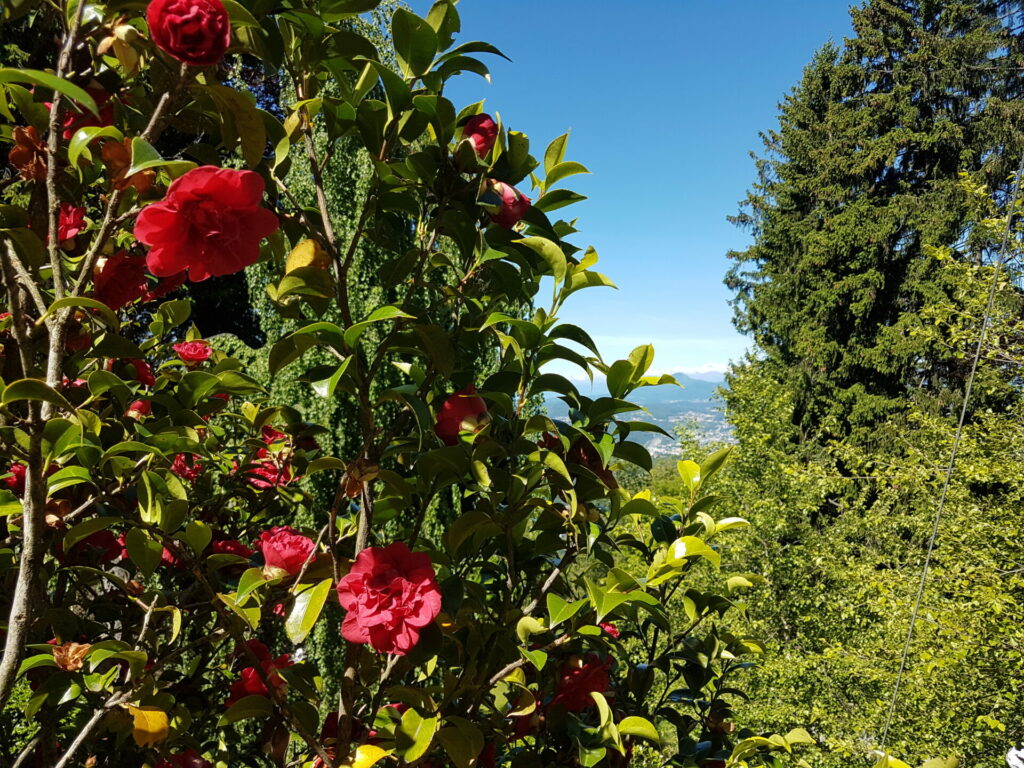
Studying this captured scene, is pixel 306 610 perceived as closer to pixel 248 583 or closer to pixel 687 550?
pixel 248 583

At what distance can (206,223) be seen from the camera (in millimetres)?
606

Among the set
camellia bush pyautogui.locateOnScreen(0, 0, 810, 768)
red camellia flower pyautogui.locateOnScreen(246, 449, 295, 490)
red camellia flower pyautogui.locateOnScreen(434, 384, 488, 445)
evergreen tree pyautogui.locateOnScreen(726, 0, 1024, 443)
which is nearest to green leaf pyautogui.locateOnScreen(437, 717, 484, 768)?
camellia bush pyautogui.locateOnScreen(0, 0, 810, 768)

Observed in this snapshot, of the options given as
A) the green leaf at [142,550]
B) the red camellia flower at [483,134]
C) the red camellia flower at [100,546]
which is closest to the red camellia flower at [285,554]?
the green leaf at [142,550]

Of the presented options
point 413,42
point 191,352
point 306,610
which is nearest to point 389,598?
point 306,610

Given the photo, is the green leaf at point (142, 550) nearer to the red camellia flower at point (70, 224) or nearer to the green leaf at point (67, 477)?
the green leaf at point (67, 477)

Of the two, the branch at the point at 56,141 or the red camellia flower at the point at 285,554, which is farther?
the red camellia flower at the point at 285,554

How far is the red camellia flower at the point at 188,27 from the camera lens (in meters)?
0.55

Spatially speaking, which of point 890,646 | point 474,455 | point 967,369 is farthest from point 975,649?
point 967,369

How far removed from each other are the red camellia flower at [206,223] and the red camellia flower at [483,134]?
264 millimetres

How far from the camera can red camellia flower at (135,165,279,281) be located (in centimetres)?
58

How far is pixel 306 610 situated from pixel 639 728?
478 millimetres

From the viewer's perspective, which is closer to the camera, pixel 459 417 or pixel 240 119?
pixel 240 119

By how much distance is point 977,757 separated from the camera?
4.15 m

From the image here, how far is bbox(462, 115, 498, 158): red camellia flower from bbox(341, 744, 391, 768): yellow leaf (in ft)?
2.33
